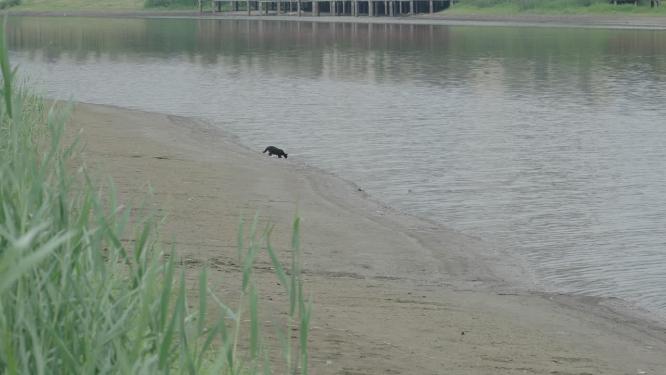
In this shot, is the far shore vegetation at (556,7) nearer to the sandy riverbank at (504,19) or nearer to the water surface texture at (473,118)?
the sandy riverbank at (504,19)

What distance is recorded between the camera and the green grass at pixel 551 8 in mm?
86812

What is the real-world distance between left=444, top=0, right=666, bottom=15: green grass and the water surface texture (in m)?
12.8

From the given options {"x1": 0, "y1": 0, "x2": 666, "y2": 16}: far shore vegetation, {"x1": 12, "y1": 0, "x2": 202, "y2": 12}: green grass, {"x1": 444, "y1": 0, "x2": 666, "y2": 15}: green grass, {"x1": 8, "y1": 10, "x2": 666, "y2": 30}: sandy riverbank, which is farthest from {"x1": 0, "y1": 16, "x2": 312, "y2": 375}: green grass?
{"x1": 12, "y1": 0, "x2": 202, "y2": 12}: green grass

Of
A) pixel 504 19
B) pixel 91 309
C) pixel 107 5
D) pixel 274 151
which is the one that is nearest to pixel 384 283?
pixel 91 309

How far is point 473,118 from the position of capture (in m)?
31.0

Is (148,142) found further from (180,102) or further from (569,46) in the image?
(569,46)

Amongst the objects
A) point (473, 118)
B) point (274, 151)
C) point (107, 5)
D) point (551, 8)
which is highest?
point (107, 5)

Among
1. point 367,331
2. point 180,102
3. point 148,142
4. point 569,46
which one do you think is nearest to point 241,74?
point 180,102

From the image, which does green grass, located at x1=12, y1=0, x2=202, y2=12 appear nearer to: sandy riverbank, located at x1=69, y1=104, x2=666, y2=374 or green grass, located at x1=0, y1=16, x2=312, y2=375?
sandy riverbank, located at x1=69, y1=104, x2=666, y2=374

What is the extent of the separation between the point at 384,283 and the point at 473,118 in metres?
18.9

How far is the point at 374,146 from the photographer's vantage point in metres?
25.5

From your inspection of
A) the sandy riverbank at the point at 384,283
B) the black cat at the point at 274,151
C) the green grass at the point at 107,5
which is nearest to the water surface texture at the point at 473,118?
the black cat at the point at 274,151

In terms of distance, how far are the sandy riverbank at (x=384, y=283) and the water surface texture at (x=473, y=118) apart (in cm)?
83

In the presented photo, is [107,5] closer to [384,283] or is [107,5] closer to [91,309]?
[384,283]
